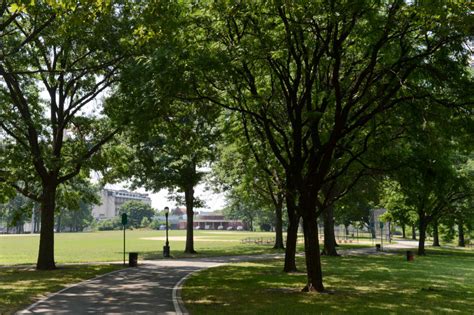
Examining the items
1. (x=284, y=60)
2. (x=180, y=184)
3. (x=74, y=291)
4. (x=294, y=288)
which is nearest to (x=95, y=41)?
(x=284, y=60)

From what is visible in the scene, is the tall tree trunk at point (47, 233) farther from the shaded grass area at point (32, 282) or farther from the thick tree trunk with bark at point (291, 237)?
the thick tree trunk with bark at point (291, 237)

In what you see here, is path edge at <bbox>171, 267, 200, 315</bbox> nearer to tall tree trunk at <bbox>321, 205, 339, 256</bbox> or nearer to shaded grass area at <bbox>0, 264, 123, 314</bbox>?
shaded grass area at <bbox>0, 264, 123, 314</bbox>

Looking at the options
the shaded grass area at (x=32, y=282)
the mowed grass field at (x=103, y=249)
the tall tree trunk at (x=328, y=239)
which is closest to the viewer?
the shaded grass area at (x=32, y=282)

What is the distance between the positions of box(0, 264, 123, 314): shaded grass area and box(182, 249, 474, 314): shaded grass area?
15.4 feet

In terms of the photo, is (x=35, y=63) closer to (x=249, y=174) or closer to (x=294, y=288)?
(x=249, y=174)

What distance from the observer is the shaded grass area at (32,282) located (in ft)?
42.8

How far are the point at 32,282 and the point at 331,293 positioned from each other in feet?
38.2

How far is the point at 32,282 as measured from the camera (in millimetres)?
17578

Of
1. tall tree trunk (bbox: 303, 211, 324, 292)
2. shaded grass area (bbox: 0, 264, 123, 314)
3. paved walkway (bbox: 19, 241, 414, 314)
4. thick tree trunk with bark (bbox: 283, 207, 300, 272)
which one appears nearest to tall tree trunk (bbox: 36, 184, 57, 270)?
shaded grass area (bbox: 0, 264, 123, 314)

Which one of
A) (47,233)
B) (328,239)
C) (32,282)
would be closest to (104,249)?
(47,233)

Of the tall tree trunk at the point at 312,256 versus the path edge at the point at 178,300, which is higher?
the tall tree trunk at the point at 312,256

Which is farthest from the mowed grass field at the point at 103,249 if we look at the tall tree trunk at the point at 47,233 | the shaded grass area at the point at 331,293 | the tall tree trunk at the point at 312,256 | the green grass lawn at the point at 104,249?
the tall tree trunk at the point at 312,256

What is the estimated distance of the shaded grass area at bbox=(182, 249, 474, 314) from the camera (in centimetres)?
1205

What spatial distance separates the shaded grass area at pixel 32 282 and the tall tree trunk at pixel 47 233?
2.24 ft
